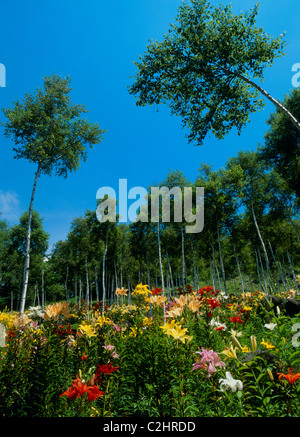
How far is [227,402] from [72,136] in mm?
15764

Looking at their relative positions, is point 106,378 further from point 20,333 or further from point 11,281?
point 11,281

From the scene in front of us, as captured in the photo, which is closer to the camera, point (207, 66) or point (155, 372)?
point (155, 372)

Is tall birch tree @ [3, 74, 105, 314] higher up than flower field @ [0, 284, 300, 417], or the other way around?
tall birch tree @ [3, 74, 105, 314]

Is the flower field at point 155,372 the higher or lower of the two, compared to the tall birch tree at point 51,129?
lower

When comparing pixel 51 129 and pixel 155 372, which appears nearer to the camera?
pixel 155 372

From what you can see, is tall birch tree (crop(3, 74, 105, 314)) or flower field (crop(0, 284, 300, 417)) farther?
tall birch tree (crop(3, 74, 105, 314))

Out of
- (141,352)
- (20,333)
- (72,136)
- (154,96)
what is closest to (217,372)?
(141,352)

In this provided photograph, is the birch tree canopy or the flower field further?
the birch tree canopy

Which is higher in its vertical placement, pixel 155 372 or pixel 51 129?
pixel 51 129

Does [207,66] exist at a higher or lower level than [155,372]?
higher

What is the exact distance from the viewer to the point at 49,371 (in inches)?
112

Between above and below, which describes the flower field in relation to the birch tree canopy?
below

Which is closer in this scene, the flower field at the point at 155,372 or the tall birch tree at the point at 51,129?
the flower field at the point at 155,372
